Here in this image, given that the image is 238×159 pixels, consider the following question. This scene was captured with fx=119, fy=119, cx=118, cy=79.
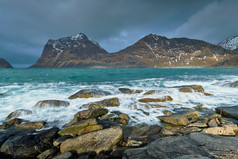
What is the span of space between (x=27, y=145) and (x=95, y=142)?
3.51m

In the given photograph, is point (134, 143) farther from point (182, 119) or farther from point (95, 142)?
point (182, 119)

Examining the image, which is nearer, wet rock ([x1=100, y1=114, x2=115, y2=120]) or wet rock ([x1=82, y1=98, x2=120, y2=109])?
wet rock ([x1=100, y1=114, x2=115, y2=120])

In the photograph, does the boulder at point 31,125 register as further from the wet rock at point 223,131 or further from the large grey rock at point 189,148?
the wet rock at point 223,131

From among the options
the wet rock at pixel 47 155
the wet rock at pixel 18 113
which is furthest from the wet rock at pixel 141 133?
the wet rock at pixel 18 113

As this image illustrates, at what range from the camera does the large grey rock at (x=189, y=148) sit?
3.72 m

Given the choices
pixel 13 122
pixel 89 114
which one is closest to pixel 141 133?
pixel 89 114

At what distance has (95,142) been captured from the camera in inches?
230

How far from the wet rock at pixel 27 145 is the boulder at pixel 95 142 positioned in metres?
1.23

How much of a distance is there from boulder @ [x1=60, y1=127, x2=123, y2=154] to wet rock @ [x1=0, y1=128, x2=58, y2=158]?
1226mm

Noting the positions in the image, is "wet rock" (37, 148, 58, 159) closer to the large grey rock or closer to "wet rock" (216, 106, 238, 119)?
the large grey rock


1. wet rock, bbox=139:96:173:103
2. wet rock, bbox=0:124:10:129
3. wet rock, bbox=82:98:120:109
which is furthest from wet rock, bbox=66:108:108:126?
wet rock, bbox=139:96:173:103

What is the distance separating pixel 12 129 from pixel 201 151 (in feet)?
36.0

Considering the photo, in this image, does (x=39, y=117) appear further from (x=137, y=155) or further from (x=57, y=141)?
(x=137, y=155)

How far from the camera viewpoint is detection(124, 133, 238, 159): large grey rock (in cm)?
372
